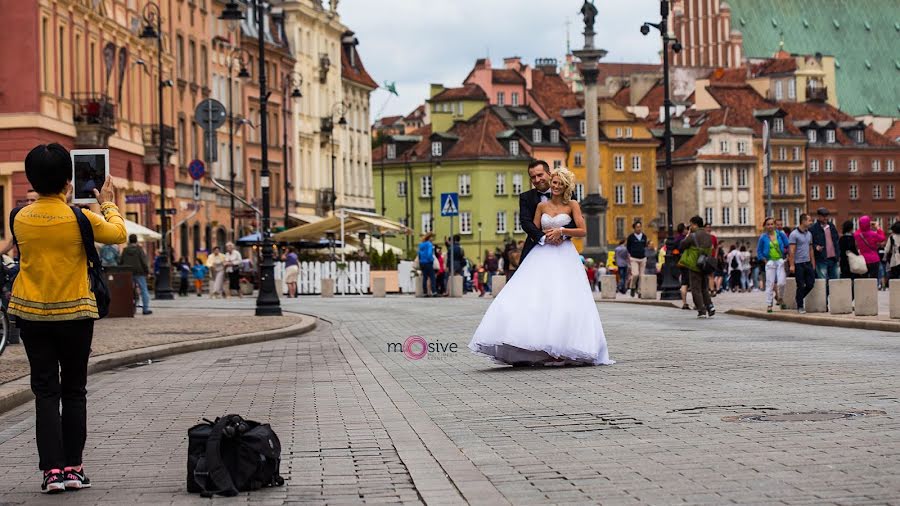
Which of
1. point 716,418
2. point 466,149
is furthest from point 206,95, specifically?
point 716,418

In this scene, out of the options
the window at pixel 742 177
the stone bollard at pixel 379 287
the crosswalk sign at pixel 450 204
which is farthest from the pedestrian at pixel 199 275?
the window at pixel 742 177

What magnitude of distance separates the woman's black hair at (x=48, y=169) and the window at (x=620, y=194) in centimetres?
12694

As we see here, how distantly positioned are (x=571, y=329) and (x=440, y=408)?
11.8ft

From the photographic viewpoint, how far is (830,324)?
26.5 metres

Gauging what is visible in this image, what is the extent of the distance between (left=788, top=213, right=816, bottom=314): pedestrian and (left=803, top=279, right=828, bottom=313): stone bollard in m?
0.08

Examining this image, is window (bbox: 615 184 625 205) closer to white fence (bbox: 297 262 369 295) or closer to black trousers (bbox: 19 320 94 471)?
white fence (bbox: 297 262 369 295)

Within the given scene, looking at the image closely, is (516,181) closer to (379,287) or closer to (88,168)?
(379,287)

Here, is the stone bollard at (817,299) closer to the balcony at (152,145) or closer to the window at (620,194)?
the balcony at (152,145)

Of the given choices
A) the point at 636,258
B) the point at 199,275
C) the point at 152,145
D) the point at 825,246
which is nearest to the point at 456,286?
the point at 636,258

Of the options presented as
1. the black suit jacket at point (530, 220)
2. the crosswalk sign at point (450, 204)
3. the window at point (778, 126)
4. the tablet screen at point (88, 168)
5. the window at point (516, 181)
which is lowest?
the black suit jacket at point (530, 220)

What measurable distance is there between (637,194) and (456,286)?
84982 millimetres

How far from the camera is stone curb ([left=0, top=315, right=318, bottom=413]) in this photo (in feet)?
48.5

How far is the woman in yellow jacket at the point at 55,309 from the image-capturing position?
9164mm

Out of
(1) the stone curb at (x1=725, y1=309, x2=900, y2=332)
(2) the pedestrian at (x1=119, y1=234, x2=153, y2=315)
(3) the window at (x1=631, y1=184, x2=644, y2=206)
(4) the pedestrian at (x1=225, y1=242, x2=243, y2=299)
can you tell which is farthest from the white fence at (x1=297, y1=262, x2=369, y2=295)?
(3) the window at (x1=631, y1=184, x2=644, y2=206)
